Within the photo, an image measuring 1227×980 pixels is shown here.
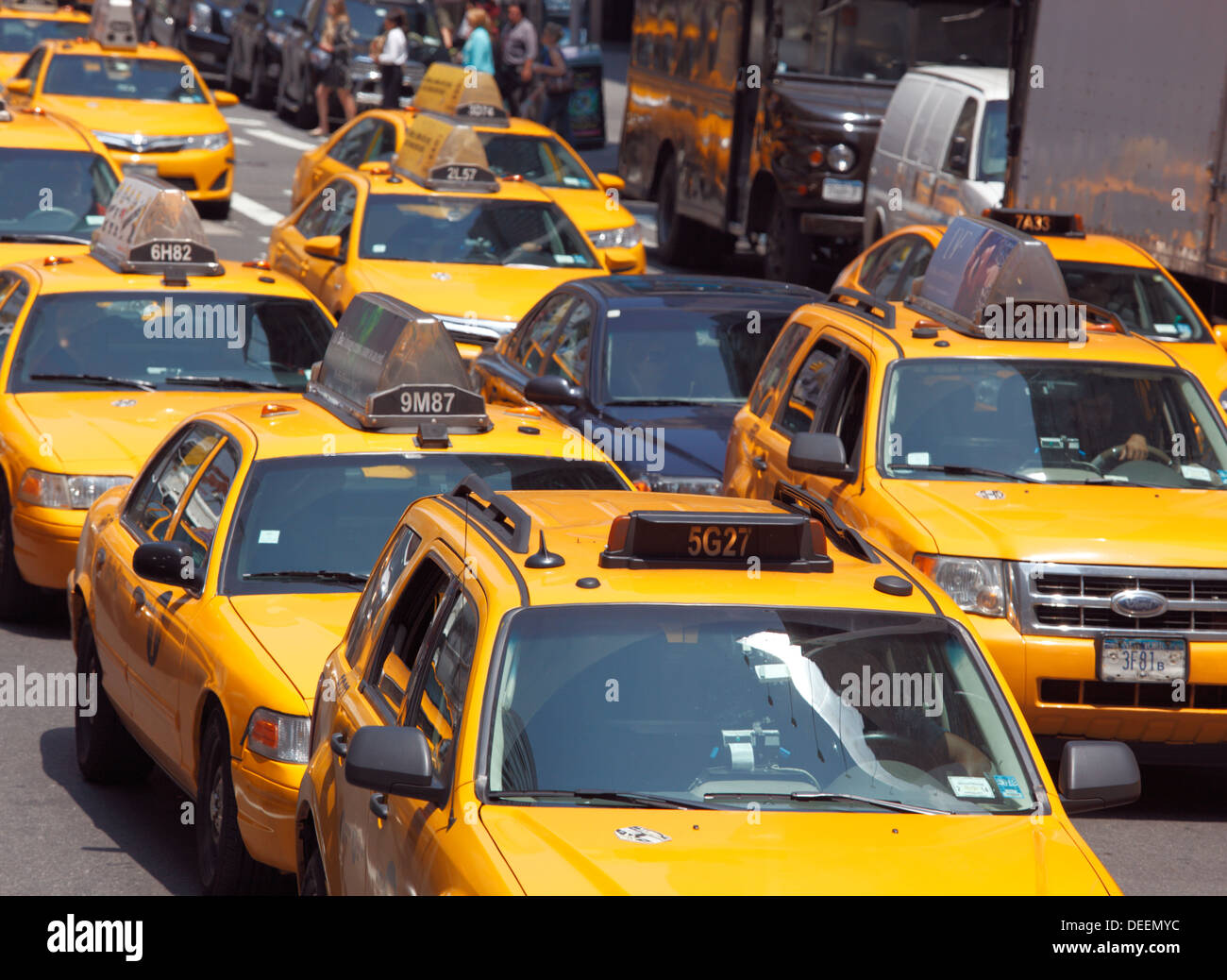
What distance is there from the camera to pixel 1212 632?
784 centimetres

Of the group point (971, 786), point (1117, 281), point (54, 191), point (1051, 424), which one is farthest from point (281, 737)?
point (54, 191)

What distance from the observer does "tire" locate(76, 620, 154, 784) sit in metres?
7.84

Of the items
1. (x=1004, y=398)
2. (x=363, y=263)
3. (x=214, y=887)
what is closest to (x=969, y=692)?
(x=214, y=887)

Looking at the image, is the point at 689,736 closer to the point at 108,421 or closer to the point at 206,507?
the point at 206,507

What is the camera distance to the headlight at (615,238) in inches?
707

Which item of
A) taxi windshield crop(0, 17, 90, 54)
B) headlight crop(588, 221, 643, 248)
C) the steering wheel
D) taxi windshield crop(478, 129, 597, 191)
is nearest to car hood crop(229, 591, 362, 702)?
the steering wheel

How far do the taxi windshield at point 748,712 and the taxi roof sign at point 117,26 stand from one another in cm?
2029

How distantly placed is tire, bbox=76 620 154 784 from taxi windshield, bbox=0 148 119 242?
26.3ft

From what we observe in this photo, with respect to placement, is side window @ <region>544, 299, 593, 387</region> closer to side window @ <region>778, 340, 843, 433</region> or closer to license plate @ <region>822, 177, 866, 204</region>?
side window @ <region>778, 340, 843, 433</region>

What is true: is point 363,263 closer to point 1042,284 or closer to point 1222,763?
point 1042,284

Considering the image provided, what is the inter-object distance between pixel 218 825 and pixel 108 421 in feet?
13.5

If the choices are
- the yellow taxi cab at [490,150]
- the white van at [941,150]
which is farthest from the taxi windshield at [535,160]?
the white van at [941,150]

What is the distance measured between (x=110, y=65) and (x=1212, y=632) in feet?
60.2

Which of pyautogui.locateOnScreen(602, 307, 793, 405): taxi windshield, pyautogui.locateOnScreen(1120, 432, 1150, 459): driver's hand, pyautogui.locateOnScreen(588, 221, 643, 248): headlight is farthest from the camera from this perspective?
pyautogui.locateOnScreen(588, 221, 643, 248): headlight
